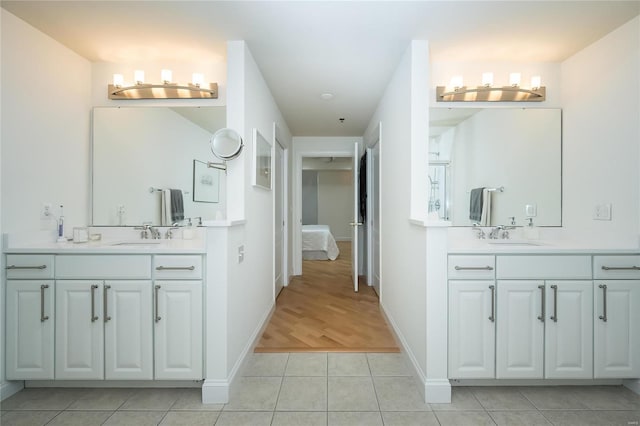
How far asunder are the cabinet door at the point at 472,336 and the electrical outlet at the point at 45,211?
2.78 metres

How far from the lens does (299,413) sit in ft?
5.59

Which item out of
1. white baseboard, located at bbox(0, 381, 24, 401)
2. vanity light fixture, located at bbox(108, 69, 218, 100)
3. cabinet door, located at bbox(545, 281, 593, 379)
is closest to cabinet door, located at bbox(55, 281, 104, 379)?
white baseboard, located at bbox(0, 381, 24, 401)

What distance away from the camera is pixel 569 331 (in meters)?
1.85

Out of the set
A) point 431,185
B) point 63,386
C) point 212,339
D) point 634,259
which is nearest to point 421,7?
point 431,185

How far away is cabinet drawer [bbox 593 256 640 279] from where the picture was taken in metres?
1.86

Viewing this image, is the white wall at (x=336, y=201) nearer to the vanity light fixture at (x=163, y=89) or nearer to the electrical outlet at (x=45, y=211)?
the vanity light fixture at (x=163, y=89)

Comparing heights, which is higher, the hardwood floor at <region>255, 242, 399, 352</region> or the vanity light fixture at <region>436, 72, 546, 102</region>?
the vanity light fixture at <region>436, 72, 546, 102</region>

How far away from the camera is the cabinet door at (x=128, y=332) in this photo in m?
1.82

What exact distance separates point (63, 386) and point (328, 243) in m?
4.78

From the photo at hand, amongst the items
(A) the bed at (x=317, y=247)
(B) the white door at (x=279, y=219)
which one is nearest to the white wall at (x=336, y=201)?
(A) the bed at (x=317, y=247)

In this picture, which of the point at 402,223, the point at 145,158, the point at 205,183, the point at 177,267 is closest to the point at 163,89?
the point at 145,158

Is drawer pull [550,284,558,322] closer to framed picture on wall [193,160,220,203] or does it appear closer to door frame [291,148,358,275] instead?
framed picture on wall [193,160,220,203]

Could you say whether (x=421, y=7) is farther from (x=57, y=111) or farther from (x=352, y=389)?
(x=57, y=111)

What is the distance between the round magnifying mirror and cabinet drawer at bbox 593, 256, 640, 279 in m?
2.44
